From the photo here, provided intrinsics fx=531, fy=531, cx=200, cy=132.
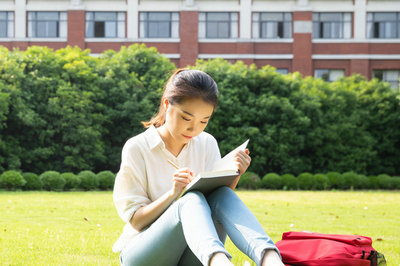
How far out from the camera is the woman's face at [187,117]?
10.3 ft

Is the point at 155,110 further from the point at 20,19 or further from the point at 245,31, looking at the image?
the point at 20,19

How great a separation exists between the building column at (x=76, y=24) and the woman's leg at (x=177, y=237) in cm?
2641

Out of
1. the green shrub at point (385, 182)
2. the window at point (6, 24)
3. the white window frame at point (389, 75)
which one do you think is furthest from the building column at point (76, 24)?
the green shrub at point (385, 182)

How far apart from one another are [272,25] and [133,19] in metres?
7.46

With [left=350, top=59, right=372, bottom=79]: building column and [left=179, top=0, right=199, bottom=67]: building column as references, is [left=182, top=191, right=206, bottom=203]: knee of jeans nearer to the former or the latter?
[left=179, top=0, right=199, bottom=67]: building column

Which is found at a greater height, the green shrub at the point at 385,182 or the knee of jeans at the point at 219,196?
the knee of jeans at the point at 219,196

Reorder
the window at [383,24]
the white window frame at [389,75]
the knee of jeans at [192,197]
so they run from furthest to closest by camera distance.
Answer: the white window frame at [389,75] → the window at [383,24] → the knee of jeans at [192,197]

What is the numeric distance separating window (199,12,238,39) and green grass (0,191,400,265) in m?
18.5

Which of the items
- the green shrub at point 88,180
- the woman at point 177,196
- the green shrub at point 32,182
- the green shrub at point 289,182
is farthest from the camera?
the green shrub at point 289,182

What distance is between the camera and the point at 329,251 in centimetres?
305

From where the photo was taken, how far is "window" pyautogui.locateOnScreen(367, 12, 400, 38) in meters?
28.6

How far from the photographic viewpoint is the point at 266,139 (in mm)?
18641

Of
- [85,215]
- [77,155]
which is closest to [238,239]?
[85,215]

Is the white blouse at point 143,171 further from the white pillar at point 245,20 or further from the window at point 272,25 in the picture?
the window at point 272,25
